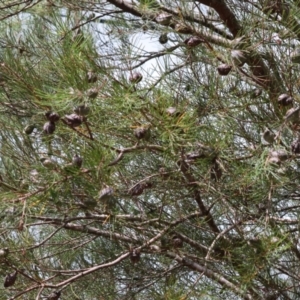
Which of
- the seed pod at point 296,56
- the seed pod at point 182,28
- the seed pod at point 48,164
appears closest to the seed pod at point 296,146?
the seed pod at point 296,56

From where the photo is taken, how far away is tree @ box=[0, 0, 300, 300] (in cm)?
97

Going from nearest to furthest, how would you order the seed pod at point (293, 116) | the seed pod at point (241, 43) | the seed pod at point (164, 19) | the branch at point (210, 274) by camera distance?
the seed pod at point (293, 116) < the seed pod at point (241, 43) < the seed pod at point (164, 19) < the branch at point (210, 274)

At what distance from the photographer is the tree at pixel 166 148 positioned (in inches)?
38.2

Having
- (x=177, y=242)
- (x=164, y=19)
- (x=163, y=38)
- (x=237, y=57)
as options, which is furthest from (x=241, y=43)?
(x=177, y=242)

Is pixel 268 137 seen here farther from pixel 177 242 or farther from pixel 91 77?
pixel 177 242

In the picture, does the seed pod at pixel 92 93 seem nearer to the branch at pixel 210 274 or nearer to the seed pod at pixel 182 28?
the seed pod at pixel 182 28

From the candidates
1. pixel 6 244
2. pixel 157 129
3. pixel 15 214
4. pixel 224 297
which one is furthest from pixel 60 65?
pixel 224 297

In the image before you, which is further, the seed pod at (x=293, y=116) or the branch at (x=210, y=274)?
the branch at (x=210, y=274)

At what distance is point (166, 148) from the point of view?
3.33ft

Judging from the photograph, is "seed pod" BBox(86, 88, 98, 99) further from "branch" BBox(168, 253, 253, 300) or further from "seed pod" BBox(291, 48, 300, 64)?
"branch" BBox(168, 253, 253, 300)

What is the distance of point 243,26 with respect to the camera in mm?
1081

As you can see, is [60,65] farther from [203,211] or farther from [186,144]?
[203,211]

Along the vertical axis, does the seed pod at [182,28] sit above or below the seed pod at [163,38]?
below

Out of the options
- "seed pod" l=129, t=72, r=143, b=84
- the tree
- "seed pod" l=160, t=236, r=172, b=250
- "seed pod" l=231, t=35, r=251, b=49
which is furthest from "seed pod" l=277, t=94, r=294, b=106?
"seed pod" l=160, t=236, r=172, b=250
